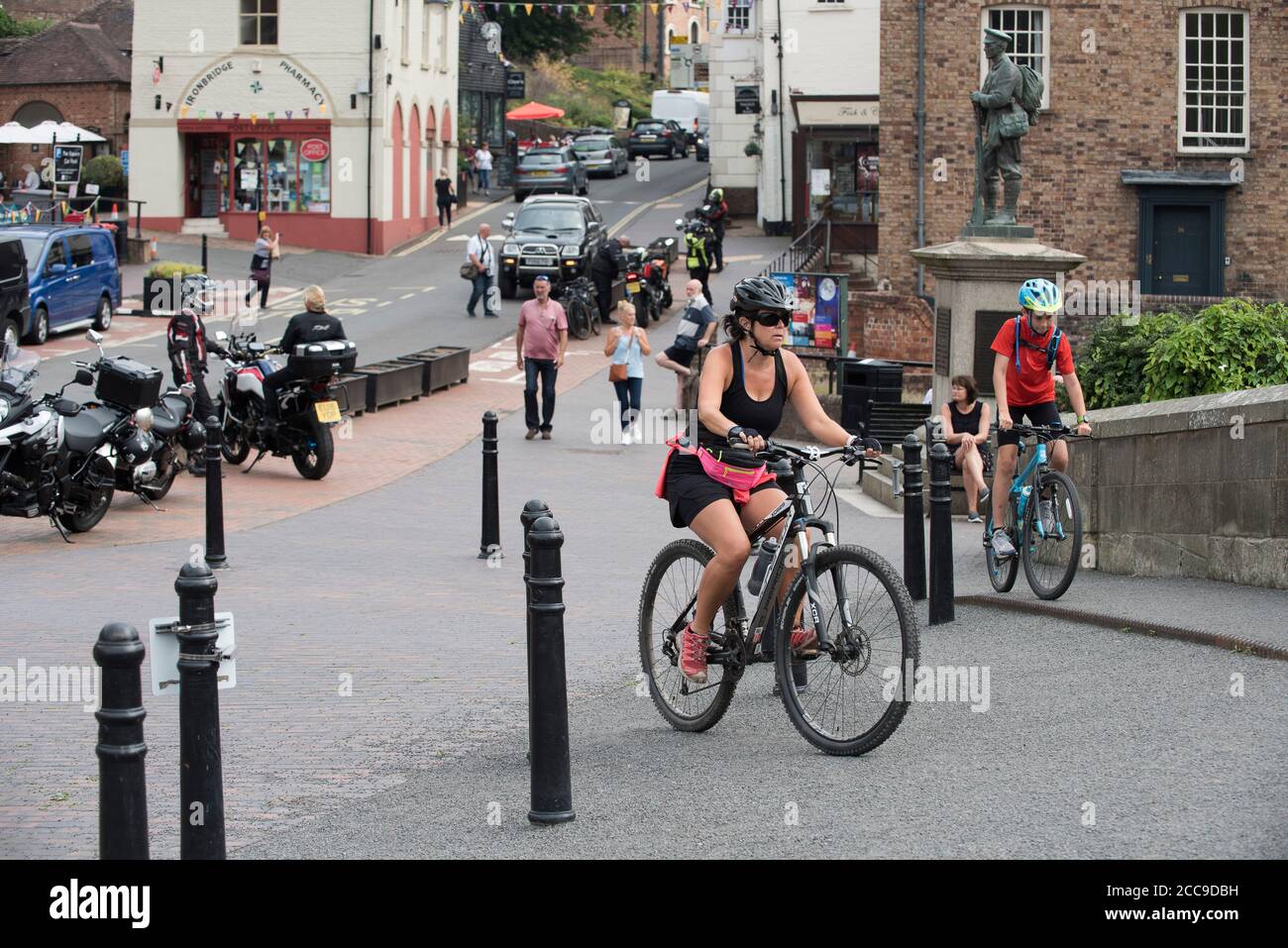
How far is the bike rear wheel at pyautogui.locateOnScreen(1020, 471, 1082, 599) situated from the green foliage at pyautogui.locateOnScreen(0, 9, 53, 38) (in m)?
57.9

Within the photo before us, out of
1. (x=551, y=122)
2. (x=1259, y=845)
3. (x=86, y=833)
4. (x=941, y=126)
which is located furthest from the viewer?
(x=551, y=122)

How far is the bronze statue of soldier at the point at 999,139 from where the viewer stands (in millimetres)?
17703

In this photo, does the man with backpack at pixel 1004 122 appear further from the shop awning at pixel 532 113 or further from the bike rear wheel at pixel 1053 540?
the shop awning at pixel 532 113

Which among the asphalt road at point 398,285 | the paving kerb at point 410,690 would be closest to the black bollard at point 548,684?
the paving kerb at point 410,690

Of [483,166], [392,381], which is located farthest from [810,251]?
[483,166]

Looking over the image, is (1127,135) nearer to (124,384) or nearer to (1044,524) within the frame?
(124,384)

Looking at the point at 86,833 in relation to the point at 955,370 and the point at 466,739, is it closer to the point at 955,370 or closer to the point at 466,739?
the point at 466,739

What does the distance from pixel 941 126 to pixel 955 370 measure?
639 inches

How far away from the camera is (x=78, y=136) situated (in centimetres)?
4616

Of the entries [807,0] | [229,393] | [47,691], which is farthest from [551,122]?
[47,691]

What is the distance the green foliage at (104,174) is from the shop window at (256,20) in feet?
17.5

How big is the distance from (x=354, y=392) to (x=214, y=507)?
989 centimetres

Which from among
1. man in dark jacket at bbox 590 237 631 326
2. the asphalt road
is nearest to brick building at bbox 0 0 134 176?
the asphalt road

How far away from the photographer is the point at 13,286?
27.5 metres
